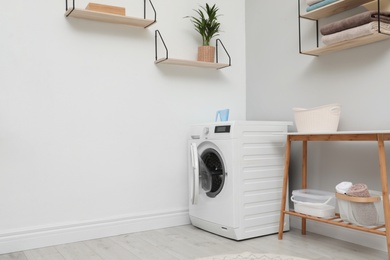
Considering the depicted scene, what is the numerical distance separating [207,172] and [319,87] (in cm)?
102

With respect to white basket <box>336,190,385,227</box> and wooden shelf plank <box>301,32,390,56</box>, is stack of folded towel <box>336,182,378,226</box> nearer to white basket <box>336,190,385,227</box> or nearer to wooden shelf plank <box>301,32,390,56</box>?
white basket <box>336,190,385,227</box>

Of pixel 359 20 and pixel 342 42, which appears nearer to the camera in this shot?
pixel 359 20

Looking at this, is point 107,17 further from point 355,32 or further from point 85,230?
point 355,32

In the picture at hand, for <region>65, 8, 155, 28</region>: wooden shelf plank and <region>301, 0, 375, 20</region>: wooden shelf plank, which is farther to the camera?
<region>65, 8, 155, 28</region>: wooden shelf plank

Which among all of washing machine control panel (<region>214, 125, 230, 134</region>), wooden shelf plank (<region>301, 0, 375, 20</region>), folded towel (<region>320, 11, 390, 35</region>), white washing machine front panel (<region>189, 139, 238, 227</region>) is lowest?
white washing machine front panel (<region>189, 139, 238, 227</region>)

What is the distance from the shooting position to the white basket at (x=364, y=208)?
212cm

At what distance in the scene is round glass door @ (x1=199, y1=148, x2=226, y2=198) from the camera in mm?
2773

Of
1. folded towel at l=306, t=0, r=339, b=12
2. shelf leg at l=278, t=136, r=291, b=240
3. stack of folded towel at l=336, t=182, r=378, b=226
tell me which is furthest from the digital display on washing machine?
folded towel at l=306, t=0, r=339, b=12

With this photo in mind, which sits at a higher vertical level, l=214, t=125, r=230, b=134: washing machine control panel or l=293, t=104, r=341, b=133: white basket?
l=293, t=104, r=341, b=133: white basket

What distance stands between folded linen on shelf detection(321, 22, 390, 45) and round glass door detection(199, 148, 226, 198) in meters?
1.06

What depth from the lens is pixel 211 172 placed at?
9.16 ft

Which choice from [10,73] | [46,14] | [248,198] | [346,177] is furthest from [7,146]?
[346,177]

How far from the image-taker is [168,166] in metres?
3.09

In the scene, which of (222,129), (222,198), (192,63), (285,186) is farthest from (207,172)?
(192,63)
